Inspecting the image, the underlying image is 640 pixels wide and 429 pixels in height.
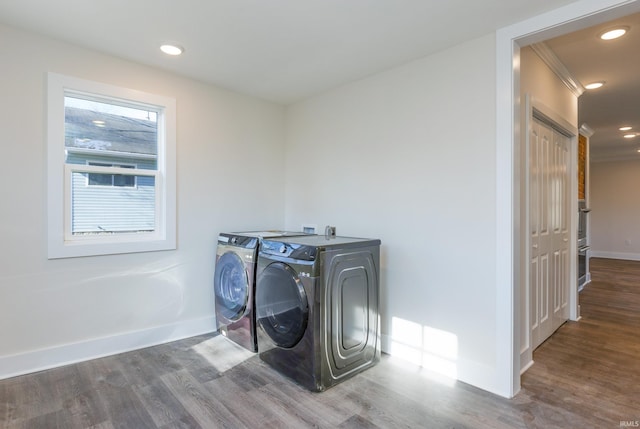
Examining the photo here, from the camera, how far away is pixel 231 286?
3018 millimetres

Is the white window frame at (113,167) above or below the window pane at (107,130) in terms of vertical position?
below

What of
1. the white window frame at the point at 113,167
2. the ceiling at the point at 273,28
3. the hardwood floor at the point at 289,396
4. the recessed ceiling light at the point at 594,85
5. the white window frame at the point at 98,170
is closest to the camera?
the hardwood floor at the point at 289,396

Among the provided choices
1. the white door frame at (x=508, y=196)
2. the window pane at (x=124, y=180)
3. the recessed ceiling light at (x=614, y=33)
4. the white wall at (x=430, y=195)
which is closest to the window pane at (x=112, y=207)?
Answer: the window pane at (x=124, y=180)

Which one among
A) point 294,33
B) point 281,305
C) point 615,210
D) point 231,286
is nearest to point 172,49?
point 294,33

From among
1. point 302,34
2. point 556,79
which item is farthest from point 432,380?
point 556,79

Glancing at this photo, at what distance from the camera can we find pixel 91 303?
263cm

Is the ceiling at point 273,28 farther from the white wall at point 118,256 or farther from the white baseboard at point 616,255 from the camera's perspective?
the white baseboard at point 616,255

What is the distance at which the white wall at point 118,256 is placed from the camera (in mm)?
2332

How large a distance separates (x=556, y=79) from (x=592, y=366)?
245 centimetres

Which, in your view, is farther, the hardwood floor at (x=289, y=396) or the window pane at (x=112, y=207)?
the window pane at (x=112, y=207)

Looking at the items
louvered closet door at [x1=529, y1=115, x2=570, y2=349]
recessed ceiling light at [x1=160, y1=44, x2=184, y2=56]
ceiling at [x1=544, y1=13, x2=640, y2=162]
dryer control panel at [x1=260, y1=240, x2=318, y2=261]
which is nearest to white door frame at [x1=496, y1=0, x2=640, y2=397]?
louvered closet door at [x1=529, y1=115, x2=570, y2=349]

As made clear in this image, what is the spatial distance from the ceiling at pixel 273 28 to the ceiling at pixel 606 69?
0.81 meters

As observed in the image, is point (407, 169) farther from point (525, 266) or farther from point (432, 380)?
point (432, 380)

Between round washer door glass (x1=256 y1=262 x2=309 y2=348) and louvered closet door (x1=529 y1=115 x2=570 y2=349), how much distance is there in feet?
6.13
